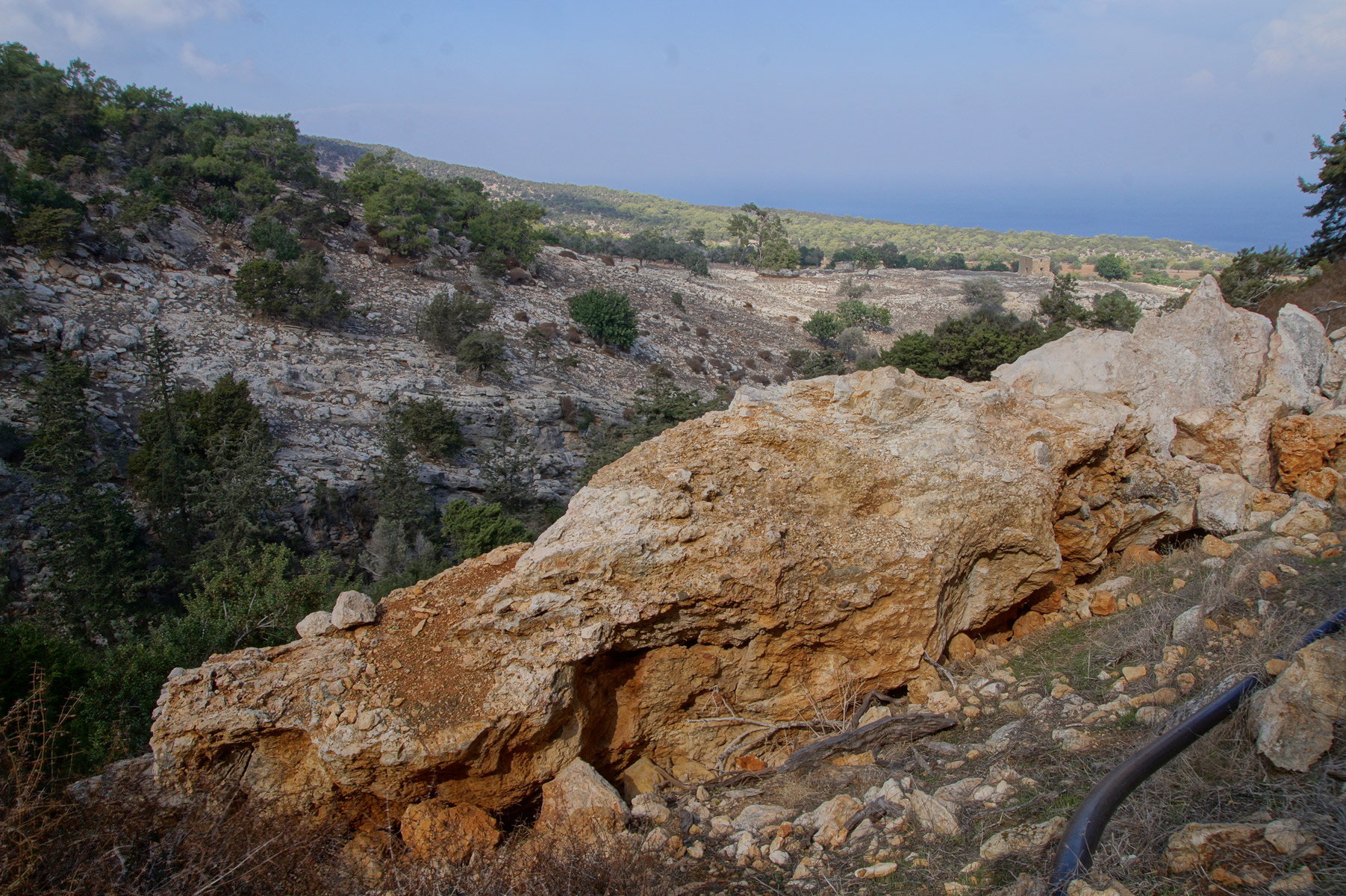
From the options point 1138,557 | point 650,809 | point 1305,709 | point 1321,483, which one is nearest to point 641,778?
point 650,809

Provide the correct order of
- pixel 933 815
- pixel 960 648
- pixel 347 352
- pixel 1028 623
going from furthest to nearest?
pixel 347 352 < pixel 1028 623 < pixel 960 648 < pixel 933 815

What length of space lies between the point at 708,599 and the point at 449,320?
21.2 meters

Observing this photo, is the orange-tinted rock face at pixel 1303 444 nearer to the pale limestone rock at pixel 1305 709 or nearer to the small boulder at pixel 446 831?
the pale limestone rock at pixel 1305 709

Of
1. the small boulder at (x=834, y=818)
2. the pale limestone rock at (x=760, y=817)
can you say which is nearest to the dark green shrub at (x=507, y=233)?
the pale limestone rock at (x=760, y=817)

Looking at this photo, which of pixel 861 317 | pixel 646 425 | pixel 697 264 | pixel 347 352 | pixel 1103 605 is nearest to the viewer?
pixel 1103 605

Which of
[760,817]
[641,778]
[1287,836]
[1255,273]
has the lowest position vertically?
[641,778]

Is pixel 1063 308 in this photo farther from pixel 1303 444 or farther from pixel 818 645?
pixel 818 645

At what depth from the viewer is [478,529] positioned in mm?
13805

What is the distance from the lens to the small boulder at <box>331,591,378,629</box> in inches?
178

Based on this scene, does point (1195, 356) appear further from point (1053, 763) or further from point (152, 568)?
point (152, 568)

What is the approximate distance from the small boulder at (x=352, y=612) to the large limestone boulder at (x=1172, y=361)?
6.86m

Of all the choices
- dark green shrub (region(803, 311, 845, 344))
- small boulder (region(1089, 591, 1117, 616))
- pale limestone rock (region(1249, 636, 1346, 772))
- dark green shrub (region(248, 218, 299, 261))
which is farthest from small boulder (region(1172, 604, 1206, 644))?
dark green shrub (region(803, 311, 845, 344))

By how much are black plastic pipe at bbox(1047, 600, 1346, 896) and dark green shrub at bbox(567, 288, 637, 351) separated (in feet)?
86.2

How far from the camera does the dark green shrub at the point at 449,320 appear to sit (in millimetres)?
23625
